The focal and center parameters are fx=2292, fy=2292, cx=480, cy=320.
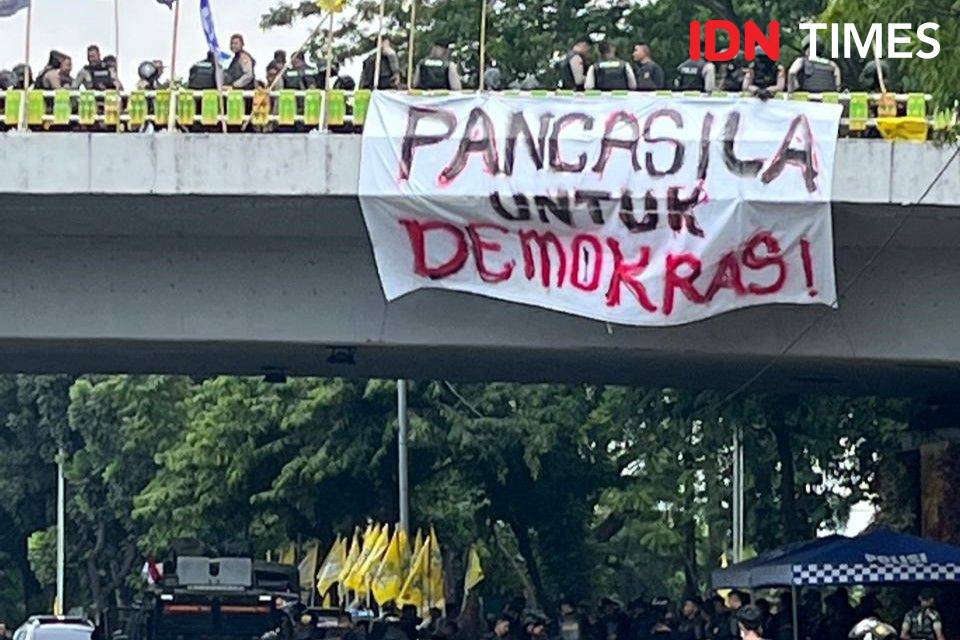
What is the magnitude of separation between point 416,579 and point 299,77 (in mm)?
16325

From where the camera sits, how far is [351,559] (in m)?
42.0

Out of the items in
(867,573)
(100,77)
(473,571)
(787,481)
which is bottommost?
(473,571)

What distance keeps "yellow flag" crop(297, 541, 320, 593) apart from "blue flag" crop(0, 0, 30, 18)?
21.4 meters

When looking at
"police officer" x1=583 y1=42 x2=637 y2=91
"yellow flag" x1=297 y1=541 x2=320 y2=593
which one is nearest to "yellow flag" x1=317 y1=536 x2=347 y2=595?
"yellow flag" x1=297 y1=541 x2=320 y2=593

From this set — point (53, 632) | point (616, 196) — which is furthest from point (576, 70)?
point (53, 632)

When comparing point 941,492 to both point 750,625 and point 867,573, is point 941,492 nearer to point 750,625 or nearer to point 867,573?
point 867,573

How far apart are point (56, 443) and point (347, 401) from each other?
31.3m

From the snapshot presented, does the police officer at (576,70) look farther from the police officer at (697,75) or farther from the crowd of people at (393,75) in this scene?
the police officer at (697,75)

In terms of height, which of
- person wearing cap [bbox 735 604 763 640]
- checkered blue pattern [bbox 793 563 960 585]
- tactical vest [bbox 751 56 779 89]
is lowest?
checkered blue pattern [bbox 793 563 960 585]

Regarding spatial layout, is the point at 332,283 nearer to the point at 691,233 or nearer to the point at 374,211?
the point at 374,211

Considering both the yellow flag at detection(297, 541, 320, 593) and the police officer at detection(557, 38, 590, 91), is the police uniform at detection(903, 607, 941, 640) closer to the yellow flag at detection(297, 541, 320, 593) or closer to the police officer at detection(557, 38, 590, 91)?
the police officer at detection(557, 38, 590, 91)

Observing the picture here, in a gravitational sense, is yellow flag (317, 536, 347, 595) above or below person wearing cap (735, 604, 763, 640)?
below

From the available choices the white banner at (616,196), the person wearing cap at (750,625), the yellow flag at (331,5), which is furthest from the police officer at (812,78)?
the person wearing cap at (750,625)

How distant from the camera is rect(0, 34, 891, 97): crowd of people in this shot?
2355 centimetres
